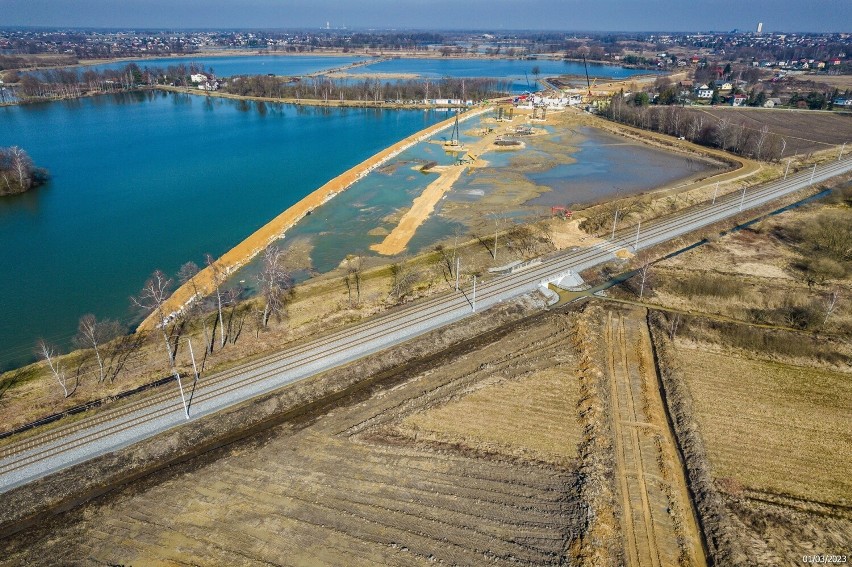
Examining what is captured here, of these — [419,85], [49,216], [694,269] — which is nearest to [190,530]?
[694,269]

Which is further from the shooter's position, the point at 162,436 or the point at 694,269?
the point at 694,269

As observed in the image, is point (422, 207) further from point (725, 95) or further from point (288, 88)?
point (725, 95)

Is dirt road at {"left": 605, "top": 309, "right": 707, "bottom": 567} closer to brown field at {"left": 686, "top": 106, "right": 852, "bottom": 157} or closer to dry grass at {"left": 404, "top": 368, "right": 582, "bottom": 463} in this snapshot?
dry grass at {"left": 404, "top": 368, "right": 582, "bottom": 463}

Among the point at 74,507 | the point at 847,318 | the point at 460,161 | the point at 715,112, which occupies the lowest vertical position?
the point at 74,507

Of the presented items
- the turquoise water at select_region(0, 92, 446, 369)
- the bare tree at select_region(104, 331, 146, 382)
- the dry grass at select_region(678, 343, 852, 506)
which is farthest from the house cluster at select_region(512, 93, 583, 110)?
the bare tree at select_region(104, 331, 146, 382)

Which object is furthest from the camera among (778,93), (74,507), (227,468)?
(778,93)

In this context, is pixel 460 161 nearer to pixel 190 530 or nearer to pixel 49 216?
pixel 49 216

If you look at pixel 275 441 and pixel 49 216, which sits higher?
pixel 49 216
